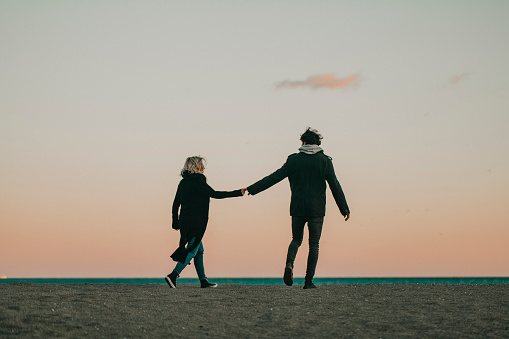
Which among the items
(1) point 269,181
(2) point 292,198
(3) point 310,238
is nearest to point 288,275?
(3) point 310,238

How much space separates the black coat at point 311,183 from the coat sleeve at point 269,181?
5 centimetres

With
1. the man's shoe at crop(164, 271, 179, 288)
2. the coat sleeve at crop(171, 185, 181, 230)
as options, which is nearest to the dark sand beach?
the man's shoe at crop(164, 271, 179, 288)

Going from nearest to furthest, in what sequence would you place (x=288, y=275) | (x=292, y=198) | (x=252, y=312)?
1. (x=252, y=312)
2. (x=288, y=275)
3. (x=292, y=198)

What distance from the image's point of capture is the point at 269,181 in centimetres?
1225

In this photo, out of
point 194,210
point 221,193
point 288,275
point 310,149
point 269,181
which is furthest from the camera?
point 221,193

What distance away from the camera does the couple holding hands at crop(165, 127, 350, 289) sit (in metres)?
11.6

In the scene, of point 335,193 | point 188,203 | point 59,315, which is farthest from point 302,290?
point 59,315

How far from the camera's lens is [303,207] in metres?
11.5

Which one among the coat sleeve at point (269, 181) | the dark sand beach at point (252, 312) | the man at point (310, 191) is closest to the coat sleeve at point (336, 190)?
the man at point (310, 191)

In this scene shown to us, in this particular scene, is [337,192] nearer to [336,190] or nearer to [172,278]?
[336,190]

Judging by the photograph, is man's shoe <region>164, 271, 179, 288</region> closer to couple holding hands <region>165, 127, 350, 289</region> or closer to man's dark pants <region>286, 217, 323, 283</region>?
couple holding hands <region>165, 127, 350, 289</region>

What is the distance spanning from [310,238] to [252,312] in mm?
2819

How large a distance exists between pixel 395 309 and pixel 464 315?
0.99m

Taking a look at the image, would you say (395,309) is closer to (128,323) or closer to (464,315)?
(464,315)
